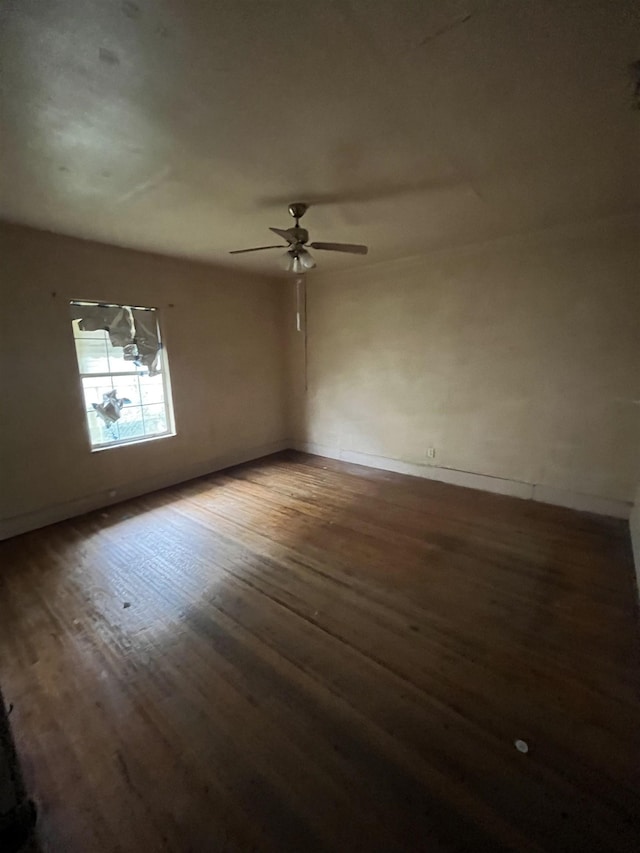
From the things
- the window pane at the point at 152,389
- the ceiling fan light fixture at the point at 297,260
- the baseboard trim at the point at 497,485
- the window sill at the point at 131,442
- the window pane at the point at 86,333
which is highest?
the ceiling fan light fixture at the point at 297,260

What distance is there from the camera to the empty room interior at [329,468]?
1258 millimetres

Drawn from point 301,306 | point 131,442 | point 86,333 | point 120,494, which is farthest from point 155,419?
point 301,306

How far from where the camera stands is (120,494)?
4.01m

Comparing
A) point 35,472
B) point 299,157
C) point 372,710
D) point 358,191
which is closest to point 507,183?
point 358,191

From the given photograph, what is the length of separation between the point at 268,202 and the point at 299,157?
663 millimetres

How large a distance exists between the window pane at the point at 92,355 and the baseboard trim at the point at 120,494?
131cm

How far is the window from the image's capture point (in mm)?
3684

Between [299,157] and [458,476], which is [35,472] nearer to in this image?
[299,157]

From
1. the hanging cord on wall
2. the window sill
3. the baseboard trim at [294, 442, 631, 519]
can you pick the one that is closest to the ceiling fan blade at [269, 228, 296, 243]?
the hanging cord on wall

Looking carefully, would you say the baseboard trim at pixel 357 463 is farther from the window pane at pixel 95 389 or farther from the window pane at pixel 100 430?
the window pane at pixel 95 389

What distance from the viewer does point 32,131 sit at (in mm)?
1736

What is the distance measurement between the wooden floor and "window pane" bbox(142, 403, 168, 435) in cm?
143

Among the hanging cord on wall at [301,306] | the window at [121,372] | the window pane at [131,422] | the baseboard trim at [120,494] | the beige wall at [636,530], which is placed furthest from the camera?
the hanging cord on wall at [301,306]

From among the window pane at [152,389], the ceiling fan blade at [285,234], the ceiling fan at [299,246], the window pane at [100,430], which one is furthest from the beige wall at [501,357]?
the window pane at [100,430]
